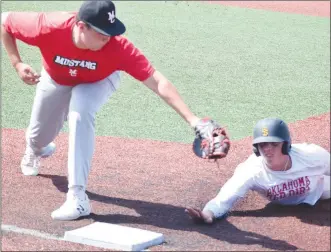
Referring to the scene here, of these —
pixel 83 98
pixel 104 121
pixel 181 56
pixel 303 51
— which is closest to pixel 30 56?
pixel 181 56

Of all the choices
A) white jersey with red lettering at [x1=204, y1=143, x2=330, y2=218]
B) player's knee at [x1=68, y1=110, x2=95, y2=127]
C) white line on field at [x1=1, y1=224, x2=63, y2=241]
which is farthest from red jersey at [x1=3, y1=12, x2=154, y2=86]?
white line on field at [x1=1, y1=224, x2=63, y2=241]

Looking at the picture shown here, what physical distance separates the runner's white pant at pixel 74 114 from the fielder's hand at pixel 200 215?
2.34 feet

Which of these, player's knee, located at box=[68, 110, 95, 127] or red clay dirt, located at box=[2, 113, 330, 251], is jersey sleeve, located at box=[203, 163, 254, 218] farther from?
player's knee, located at box=[68, 110, 95, 127]

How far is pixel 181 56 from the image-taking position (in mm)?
11312

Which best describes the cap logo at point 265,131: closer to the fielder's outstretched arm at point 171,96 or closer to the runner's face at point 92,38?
the fielder's outstretched arm at point 171,96

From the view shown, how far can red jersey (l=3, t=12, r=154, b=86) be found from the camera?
486cm

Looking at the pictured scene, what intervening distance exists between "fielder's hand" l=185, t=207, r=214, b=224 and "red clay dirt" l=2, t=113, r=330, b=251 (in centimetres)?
5

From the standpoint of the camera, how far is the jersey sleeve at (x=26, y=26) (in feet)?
16.3

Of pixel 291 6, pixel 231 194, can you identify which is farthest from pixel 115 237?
pixel 291 6

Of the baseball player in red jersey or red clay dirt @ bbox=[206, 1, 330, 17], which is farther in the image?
red clay dirt @ bbox=[206, 1, 330, 17]

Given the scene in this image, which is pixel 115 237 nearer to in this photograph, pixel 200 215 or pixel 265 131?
pixel 200 215

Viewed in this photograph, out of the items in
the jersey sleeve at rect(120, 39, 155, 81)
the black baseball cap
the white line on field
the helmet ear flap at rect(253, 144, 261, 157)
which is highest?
the black baseball cap

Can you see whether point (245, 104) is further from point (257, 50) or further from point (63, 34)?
point (63, 34)

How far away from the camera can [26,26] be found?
5.02m
